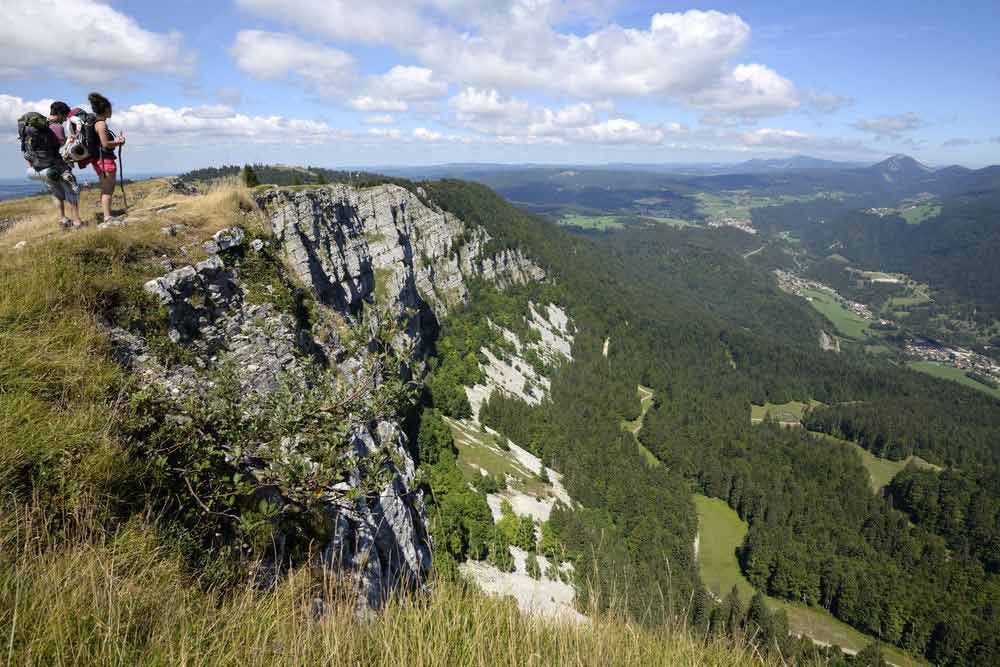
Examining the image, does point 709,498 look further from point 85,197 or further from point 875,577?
point 85,197

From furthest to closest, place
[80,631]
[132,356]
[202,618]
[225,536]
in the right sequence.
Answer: [132,356]
[225,536]
[202,618]
[80,631]

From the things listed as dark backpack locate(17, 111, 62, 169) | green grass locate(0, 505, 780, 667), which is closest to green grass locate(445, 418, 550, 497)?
dark backpack locate(17, 111, 62, 169)

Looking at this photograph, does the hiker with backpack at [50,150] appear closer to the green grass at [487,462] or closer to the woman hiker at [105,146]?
the woman hiker at [105,146]

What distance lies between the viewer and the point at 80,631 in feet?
10.4

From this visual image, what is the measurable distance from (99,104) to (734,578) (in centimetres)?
8926

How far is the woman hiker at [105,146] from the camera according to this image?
11.9 metres

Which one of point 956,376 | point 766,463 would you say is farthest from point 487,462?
point 956,376

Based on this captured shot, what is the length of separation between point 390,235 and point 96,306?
3118 inches

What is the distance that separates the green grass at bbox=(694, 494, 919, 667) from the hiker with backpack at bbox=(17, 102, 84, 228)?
81.9 m

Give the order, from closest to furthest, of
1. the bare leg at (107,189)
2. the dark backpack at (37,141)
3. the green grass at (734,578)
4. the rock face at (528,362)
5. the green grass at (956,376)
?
the dark backpack at (37,141) → the bare leg at (107,189) → the green grass at (734,578) → the rock face at (528,362) → the green grass at (956,376)

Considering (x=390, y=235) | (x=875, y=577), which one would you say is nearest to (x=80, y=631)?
(x=390, y=235)

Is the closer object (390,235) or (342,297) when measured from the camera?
(342,297)

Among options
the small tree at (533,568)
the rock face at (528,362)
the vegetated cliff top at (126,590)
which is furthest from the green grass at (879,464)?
the vegetated cliff top at (126,590)

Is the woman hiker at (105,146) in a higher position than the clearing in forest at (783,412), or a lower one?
higher
